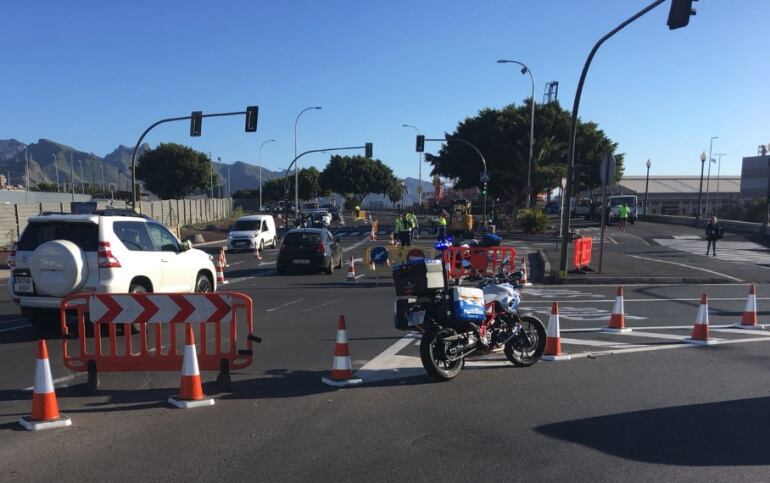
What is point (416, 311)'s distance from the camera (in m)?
7.19

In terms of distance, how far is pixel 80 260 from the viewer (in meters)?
8.95

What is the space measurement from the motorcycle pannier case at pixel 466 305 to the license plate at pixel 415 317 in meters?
0.37

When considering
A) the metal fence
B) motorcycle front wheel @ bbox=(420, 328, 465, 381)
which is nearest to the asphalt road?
motorcycle front wheel @ bbox=(420, 328, 465, 381)

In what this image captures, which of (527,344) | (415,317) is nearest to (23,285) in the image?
(415,317)

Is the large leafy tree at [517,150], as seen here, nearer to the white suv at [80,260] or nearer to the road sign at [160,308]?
the white suv at [80,260]

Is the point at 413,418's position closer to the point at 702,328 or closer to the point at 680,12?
the point at 702,328

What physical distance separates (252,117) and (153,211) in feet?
54.3

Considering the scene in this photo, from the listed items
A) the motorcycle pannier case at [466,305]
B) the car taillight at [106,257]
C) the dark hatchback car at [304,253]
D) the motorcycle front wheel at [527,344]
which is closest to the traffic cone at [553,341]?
the motorcycle front wheel at [527,344]

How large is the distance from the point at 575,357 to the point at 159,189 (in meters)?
75.9

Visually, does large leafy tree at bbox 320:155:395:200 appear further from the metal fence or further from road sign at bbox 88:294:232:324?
road sign at bbox 88:294:232:324

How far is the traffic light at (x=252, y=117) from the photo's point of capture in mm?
31062

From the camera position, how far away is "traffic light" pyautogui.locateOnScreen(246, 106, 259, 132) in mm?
31062

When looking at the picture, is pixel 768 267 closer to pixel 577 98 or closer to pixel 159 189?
pixel 577 98

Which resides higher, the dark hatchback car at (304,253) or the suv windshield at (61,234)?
the suv windshield at (61,234)
